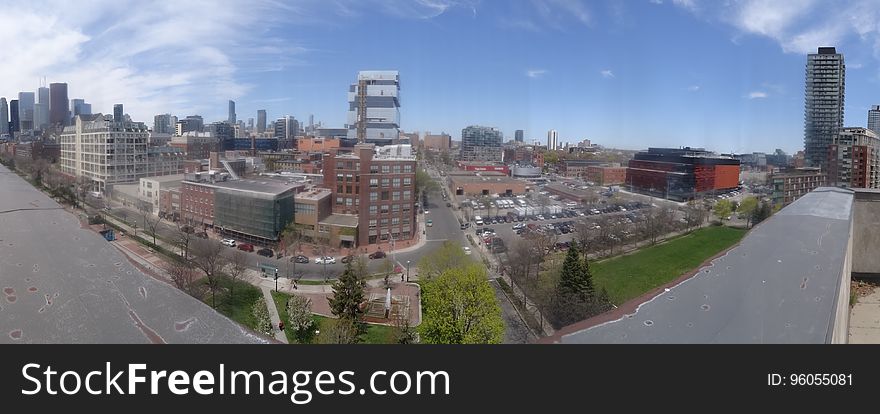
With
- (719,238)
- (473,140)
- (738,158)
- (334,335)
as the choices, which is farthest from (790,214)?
(473,140)

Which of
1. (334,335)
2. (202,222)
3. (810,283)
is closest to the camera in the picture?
(810,283)

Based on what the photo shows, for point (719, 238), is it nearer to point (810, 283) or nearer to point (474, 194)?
point (474, 194)

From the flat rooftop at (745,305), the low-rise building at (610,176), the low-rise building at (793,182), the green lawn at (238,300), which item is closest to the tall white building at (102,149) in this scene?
the green lawn at (238,300)

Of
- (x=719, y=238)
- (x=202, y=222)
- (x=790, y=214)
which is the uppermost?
(x=790, y=214)

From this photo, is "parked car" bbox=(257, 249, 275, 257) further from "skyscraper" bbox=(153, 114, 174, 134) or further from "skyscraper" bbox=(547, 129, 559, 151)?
"skyscraper" bbox=(547, 129, 559, 151)

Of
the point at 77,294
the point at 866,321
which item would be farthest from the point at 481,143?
the point at 77,294

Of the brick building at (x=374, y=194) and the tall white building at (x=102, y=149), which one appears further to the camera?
the brick building at (x=374, y=194)

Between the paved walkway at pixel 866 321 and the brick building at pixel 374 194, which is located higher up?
the brick building at pixel 374 194

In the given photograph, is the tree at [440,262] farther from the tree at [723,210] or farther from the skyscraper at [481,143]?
the skyscraper at [481,143]
